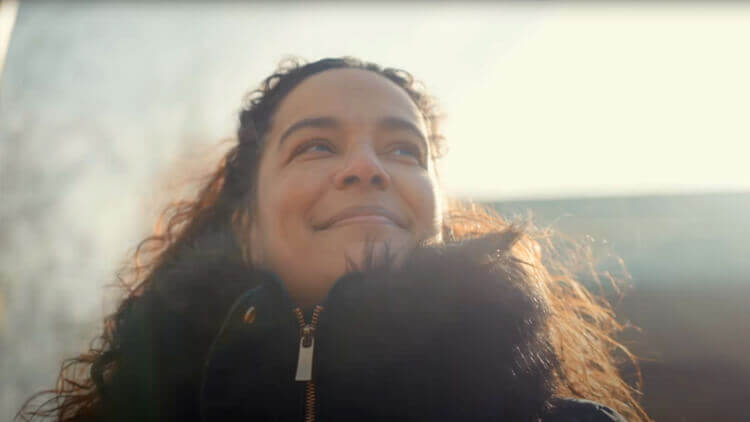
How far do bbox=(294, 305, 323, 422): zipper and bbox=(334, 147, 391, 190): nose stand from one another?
1.75 ft

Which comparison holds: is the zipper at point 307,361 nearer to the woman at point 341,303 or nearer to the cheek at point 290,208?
the woman at point 341,303

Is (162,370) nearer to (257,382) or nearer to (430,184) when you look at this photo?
(257,382)

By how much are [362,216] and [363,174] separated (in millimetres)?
176

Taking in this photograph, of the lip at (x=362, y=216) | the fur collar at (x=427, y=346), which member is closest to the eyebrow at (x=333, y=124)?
the lip at (x=362, y=216)

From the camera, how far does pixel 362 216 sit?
1569 mm

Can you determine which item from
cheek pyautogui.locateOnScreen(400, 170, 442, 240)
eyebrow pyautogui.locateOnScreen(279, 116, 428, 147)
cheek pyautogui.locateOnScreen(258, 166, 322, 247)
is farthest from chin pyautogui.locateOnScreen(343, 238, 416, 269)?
eyebrow pyautogui.locateOnScreen(279, 116, 428, 147)

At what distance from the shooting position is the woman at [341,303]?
1220 mm

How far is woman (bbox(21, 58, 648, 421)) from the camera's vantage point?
1220mm

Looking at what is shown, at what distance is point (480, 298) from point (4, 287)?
4.49m

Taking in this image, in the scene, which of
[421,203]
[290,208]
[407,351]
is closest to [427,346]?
[407,351]

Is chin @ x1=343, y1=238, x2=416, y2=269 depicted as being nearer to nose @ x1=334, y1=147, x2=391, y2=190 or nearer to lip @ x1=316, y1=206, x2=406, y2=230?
lip @ x1=316, y1=206, x2=406, y2=230

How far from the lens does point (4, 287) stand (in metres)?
3.73

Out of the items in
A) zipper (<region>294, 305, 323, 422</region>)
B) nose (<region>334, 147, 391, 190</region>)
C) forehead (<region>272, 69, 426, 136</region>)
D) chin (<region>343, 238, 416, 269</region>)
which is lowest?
zipper (<region>294, 305, 323, 422</region>)

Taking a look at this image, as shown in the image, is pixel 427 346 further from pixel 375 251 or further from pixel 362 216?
pixel 362 216
